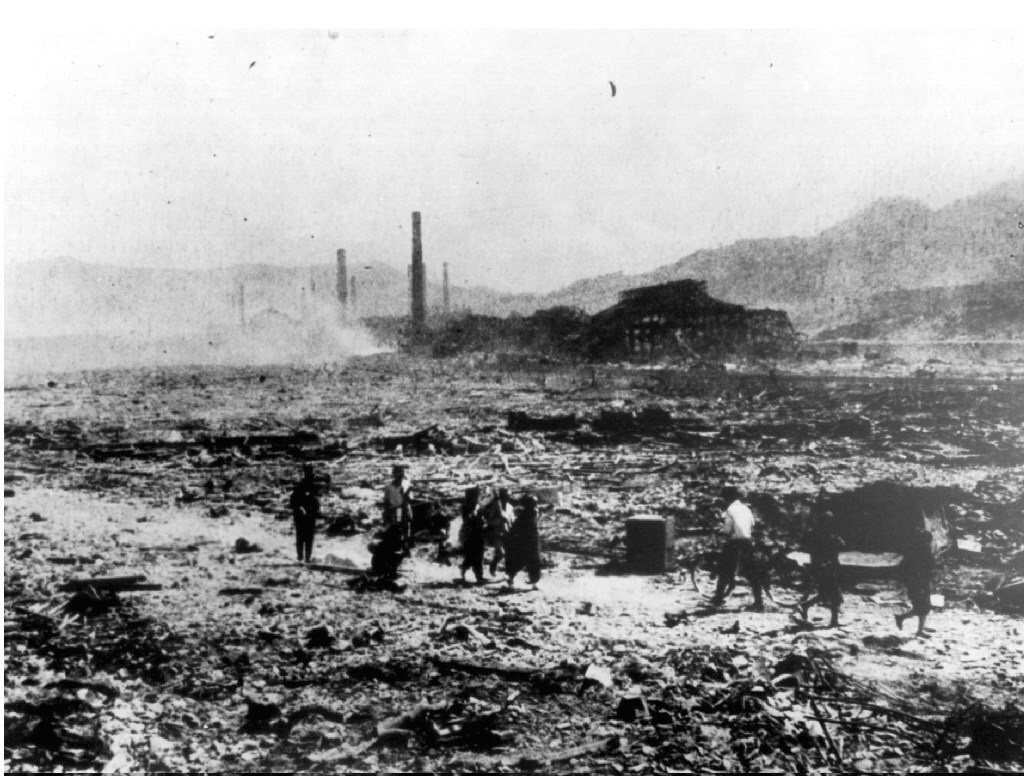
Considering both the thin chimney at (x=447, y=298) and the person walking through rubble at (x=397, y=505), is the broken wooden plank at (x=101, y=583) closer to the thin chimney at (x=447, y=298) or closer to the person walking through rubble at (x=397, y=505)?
the person walking through rubble at (x=397, y=505)

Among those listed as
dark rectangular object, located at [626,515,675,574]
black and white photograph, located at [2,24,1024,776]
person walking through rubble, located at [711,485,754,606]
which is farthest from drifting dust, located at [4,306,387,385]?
person walking through rubble, located at [711,485,754,606]

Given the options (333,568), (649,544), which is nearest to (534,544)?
(649,544)

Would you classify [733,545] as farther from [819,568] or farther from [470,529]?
[470,529]

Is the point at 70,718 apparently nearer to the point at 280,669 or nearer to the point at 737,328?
the point at 280,669

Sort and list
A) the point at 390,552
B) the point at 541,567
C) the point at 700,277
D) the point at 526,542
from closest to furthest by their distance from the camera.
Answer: the point at 526,542
the point at 541,567
the point at 390,552
the point at 700,277

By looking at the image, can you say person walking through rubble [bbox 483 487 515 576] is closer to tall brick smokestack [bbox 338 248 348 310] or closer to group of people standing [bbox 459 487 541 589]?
group of people standing [bbox 459 487 541 589]

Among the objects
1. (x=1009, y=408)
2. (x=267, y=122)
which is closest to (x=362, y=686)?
(x=267, y=122)

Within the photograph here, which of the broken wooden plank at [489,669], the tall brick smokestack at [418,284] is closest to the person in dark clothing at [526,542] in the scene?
the broken wooden plank at [489,669]
